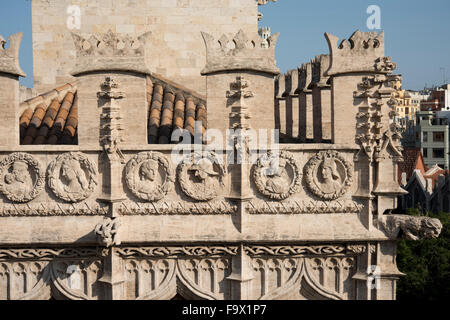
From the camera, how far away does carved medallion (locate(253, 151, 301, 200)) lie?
11.6 m

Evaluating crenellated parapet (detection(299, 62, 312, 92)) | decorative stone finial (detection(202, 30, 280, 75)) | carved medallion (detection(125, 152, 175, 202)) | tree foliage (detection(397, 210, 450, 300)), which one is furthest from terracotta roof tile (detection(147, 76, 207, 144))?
tree foliage (detection(397, 210, 450, 300))

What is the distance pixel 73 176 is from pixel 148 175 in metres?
1.49

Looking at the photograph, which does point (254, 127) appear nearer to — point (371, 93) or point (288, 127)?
point (371, 93)

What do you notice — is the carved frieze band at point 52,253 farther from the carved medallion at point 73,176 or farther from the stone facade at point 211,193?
the carved medallion at point 73,176

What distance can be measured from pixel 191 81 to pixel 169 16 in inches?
79.8

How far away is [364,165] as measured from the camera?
11773mm

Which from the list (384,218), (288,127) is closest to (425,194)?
(288,127)

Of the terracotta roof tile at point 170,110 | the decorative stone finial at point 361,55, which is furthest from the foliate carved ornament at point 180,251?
the decorative stone finial at point 361,55

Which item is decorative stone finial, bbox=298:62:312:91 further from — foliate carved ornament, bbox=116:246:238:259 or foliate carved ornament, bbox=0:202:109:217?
foliate carved ornament, bbox=0:202:109:217

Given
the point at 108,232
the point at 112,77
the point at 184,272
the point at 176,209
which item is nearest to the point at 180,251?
the point at 184,272

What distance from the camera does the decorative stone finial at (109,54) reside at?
11.5 meters

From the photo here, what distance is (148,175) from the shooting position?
11.6 m

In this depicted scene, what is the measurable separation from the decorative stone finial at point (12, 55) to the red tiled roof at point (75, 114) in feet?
6.54

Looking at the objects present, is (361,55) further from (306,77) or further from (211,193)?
(211,193)
